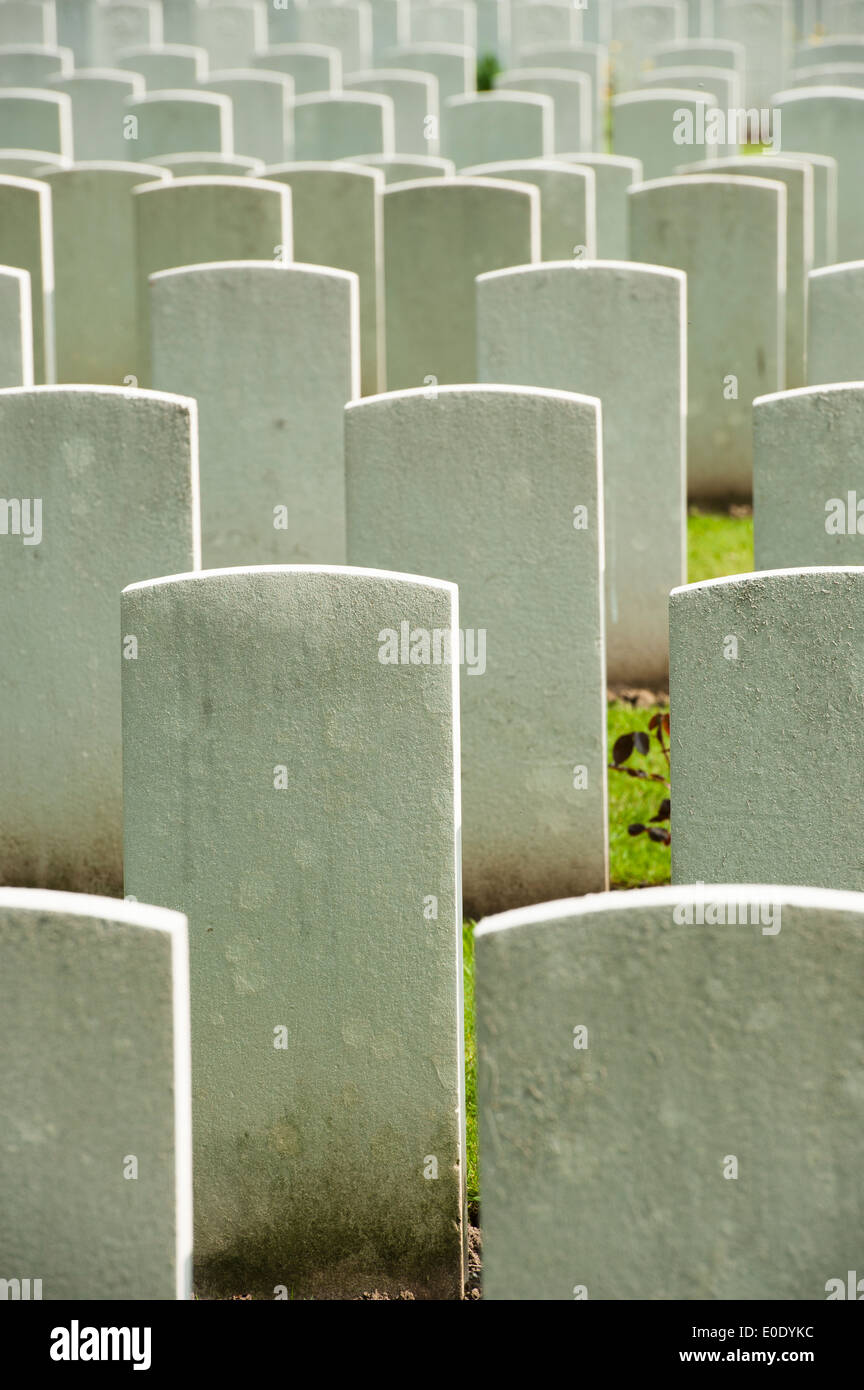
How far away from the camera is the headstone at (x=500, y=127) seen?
842cm

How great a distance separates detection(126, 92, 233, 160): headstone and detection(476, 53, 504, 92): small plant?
5.68 meters

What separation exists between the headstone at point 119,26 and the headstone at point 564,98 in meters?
3.25

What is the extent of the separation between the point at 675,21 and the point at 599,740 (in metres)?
11.1

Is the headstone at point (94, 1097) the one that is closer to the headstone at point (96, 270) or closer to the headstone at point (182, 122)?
the headstone at point (96, 270)

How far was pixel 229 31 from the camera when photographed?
1181 cm

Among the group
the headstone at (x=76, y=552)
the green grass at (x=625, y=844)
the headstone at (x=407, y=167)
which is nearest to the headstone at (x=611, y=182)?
the headstone at (x=407, y=167)

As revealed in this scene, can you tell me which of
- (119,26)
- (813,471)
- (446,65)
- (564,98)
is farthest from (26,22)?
(813,471)

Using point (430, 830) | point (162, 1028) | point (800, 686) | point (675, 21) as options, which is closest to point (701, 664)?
point (800, 686)

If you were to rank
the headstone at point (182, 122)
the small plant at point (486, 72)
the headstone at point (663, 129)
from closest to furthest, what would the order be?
the headstone at point (182, 122), the headstone at point (663, 129), the small plant at point (486, 72)

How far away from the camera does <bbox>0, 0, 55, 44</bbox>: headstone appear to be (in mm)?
11062

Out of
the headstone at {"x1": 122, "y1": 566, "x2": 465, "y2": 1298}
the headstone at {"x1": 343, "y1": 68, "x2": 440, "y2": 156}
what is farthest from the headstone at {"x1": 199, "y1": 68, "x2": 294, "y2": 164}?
the headstone at {"x1": 122, "y1": 566, "x2": 465, "y2": 1298}

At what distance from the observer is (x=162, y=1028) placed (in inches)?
82.1

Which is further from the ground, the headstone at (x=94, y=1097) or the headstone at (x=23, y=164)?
the headstone at (x=23, y=164)
